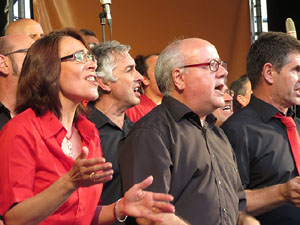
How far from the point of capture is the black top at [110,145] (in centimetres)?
326

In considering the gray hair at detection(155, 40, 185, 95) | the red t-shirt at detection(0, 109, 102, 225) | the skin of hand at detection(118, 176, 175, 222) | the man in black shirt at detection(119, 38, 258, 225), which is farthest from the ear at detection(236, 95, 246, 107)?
the skin of hand at detection(118, 176, 175, 222)

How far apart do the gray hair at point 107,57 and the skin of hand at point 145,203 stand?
5.50 feet

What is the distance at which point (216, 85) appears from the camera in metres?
3.05

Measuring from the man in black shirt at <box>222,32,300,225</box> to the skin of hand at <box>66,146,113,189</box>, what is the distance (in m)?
1.26

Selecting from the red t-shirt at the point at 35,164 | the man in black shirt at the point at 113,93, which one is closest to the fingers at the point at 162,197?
the red t-shirt at the point at 35,164

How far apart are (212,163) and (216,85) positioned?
463 millimetres

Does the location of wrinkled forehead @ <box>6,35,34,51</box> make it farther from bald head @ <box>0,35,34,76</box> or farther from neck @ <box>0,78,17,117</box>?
neck @ <box>0,78,17,117</box>

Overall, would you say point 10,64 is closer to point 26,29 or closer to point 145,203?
point 26,29

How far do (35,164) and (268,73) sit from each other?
174 cm

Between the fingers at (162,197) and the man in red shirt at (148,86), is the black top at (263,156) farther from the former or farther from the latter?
the man in red shirt at (148,86)

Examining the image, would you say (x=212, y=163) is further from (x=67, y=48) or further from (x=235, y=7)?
(x=235, y=7)

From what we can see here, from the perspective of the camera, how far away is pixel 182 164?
8.79 ft

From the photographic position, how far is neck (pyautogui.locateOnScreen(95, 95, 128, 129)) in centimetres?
374

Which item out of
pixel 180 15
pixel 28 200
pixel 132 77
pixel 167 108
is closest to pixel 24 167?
pixel 28 200
